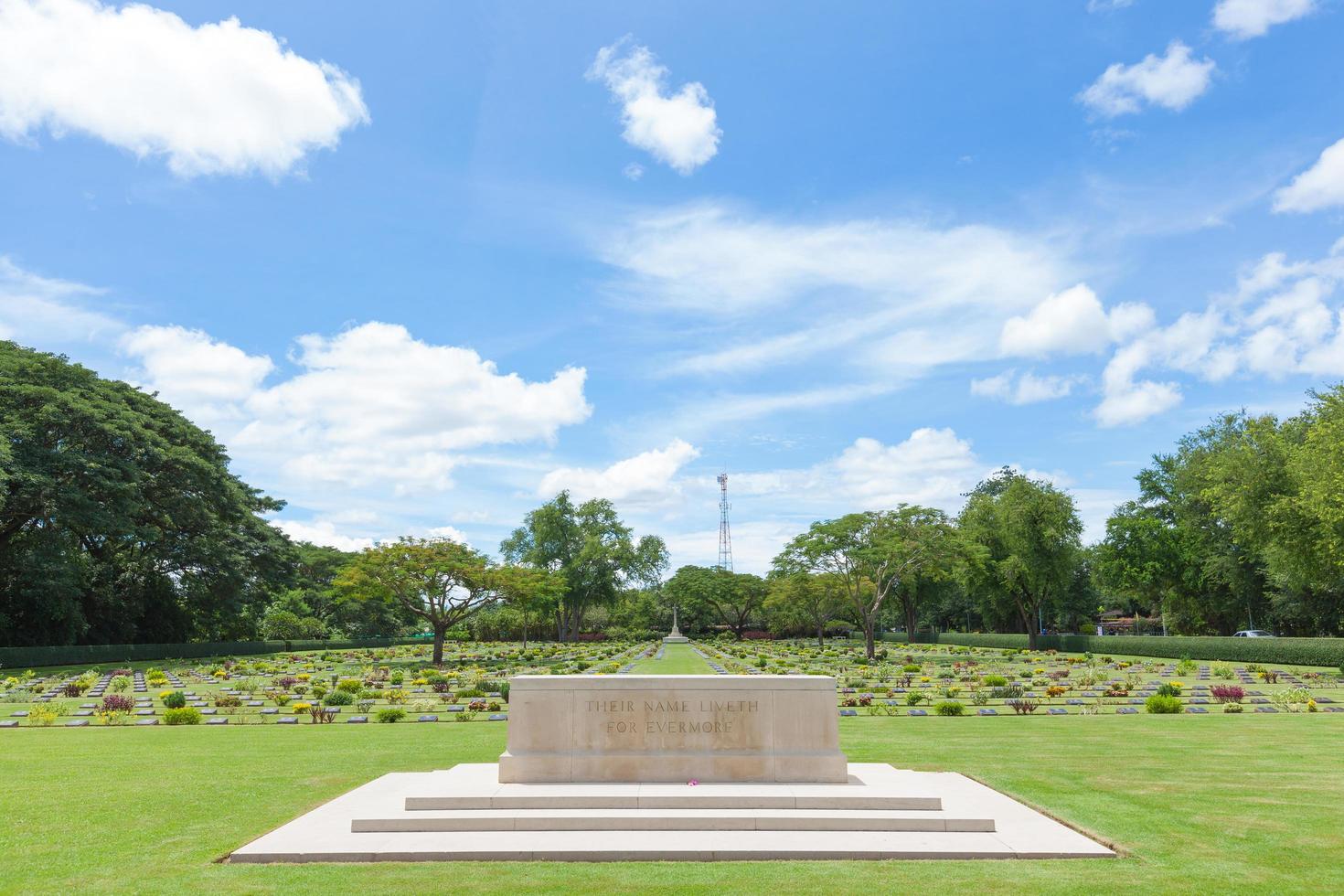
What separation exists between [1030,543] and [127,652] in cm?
5713

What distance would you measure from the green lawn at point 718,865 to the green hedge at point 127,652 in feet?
104

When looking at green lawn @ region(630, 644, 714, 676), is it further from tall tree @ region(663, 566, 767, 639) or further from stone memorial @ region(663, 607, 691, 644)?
Answer: tall tree @ region(663, 566, 767, 639)

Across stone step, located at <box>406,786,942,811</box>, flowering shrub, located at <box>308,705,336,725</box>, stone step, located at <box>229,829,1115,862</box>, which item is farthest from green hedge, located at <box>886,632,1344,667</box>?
flowering shrub, located at <box>308,705,336,725</box>

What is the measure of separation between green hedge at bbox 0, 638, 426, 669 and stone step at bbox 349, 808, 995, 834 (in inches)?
1729

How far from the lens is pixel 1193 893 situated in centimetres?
649

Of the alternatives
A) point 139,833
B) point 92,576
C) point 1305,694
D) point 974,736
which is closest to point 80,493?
point 92,576

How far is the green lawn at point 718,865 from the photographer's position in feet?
22.1

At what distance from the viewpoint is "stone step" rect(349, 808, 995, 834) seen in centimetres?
818

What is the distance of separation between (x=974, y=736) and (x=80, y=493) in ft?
135

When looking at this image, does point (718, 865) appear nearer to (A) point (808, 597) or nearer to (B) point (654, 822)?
(B) point (654, 822)

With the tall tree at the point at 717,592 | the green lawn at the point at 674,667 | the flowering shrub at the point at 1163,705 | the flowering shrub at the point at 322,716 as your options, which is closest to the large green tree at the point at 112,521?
the flowering shrub at the point at 322,716

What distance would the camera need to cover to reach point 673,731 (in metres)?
9.69

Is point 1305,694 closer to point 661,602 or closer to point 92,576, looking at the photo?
point 92,576

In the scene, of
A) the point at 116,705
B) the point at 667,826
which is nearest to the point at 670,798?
the point at 667,826
